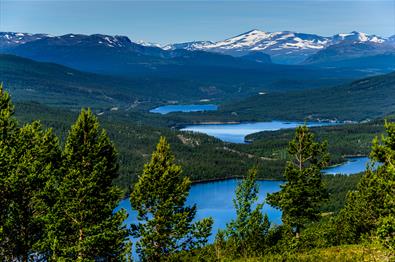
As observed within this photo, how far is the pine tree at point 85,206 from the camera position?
41.5m

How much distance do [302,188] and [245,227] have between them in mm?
8753

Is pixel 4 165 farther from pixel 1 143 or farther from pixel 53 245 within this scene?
pixel 53 245

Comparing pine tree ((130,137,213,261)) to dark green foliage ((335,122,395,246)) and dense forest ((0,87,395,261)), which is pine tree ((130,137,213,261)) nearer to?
dense forest ((0,87,395,261))

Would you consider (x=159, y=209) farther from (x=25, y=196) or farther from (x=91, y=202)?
(x=25, y=196)

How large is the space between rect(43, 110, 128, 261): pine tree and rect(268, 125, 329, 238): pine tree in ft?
69.8

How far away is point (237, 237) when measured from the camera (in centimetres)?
5634

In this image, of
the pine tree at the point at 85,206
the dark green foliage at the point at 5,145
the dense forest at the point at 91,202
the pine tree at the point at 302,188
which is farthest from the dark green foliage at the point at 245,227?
the dark green foliage at the point at 5,145

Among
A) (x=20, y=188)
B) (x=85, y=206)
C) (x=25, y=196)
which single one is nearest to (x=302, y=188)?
(x=85, y=206)

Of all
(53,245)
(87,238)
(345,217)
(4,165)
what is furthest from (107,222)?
(345,217)

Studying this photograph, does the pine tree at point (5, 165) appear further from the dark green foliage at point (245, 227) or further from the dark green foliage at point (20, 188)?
the dark green foliage at point (245, 227)

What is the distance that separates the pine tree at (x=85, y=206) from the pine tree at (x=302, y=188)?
69.8 ft

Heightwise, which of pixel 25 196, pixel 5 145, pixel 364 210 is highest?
pixel 5 145

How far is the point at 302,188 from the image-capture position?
190ft

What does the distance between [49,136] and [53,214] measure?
938 centimetres
